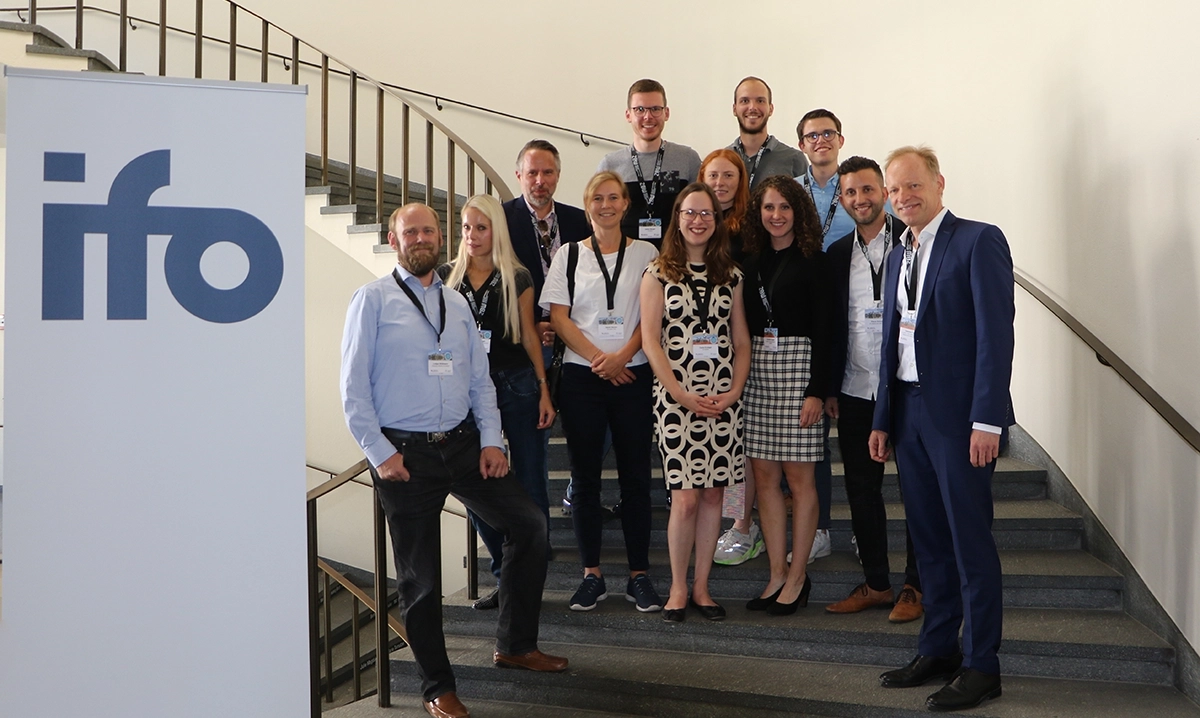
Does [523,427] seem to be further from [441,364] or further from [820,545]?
[820,545]

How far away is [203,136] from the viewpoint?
1.79 metres

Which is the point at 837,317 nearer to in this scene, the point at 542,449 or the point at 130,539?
the point at 542,449

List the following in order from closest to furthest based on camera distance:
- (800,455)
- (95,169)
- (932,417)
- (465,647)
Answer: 1. (95,169)
2. (932,417)
3. (800,455)
4. (465,647)

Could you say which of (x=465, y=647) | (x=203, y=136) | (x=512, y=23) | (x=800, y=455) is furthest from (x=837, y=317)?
(x=512, y=23)

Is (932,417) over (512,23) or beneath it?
beneath

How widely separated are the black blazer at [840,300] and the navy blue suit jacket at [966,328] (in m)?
0.52

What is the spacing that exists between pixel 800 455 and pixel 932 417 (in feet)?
1.89

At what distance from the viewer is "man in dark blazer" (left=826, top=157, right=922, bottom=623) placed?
314 cm

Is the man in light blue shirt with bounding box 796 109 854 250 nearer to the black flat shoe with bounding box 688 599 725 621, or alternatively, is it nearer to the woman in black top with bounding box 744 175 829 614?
the woman in black top with bounding box 744 175 829 614

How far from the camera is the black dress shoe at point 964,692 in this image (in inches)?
103

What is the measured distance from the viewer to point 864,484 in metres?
3.15

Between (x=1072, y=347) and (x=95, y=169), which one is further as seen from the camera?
(x=1072, y=347)

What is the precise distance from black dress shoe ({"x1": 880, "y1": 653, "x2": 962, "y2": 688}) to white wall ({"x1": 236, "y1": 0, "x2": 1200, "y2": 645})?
26.3 inches

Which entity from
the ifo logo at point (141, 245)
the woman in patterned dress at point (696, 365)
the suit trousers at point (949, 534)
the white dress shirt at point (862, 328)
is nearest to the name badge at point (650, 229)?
the woman in patterned dress at point (696, 365)
